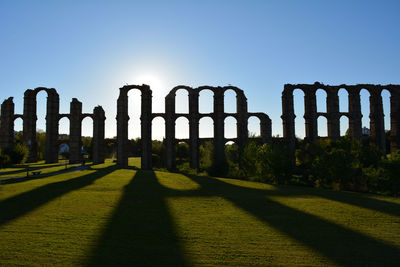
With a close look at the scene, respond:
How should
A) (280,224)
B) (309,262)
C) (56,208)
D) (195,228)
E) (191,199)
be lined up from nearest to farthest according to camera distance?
(309,262), (195,228), (280,224), (56,208), (191,199)

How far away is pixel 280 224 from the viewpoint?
332 inches

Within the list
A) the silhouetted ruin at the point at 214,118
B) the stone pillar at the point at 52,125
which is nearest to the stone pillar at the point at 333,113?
the silhouetted ruin at the point at 214,118

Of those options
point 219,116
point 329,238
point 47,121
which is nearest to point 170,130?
point 219,116

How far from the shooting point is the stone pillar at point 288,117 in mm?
39375

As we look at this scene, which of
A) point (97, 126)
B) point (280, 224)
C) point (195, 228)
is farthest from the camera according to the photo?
point (97, 126)

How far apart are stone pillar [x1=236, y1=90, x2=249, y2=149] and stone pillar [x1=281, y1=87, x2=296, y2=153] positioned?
21.8 ft

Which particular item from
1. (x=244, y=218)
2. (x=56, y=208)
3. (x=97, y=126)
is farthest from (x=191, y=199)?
(x=97, y=126)

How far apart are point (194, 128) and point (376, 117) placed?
3020 centimetres

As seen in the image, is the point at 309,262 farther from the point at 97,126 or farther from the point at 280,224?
the point at 97,126

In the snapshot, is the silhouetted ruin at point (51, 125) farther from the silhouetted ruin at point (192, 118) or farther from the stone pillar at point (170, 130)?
the stone pillar at point (170, 130)

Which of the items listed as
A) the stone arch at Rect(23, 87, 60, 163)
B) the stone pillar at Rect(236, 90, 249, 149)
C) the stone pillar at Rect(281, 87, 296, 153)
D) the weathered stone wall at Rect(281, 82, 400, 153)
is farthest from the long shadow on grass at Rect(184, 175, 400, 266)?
the stone arch at Rect(23, 87, 60, 163)

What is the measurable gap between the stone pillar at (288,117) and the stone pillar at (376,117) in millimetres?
13432

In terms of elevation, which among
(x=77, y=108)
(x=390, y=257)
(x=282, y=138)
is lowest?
(x=390, y=257)

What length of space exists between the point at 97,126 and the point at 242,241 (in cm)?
3667
